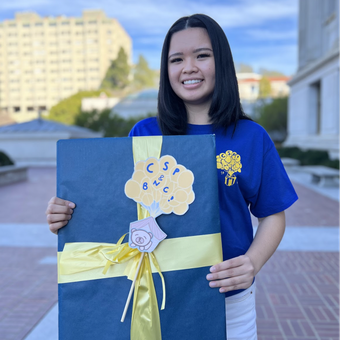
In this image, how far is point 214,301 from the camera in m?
1.18

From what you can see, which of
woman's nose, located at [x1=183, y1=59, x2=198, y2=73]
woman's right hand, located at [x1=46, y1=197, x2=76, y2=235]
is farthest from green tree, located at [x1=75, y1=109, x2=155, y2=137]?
woman's right hand, located at [x1=46, y1=197, x2=76, y2=235]

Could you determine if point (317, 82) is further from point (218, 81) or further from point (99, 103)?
point (99, 103)

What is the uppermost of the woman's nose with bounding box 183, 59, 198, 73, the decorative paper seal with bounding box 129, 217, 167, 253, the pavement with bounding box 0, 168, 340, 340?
the woman's nose with bounding box 183, 59, 198, 73

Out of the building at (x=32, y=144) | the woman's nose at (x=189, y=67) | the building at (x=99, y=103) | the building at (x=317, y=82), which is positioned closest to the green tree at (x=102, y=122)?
the building at (x=32, y=144)

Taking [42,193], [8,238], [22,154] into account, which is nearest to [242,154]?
[8,238]

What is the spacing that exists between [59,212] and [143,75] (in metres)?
92.5

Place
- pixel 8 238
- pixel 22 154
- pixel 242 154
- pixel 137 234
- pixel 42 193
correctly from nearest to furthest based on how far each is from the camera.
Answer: pixel 137 234 → pixel 242 154 → pixel 8 238 → pixel 42 193 → pixel 22 154

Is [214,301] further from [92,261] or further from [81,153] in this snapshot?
[81,153]

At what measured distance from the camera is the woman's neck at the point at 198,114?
4.87ft

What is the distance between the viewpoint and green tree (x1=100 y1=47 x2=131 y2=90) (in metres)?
82.7

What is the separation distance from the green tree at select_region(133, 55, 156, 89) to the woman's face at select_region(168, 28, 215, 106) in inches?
3495

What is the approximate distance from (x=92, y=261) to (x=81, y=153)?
0.34 meters

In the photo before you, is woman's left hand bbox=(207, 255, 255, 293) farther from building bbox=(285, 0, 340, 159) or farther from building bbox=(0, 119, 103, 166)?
building bbox=(0, 119, 103, 166)

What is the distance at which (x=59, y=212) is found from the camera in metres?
1.16
